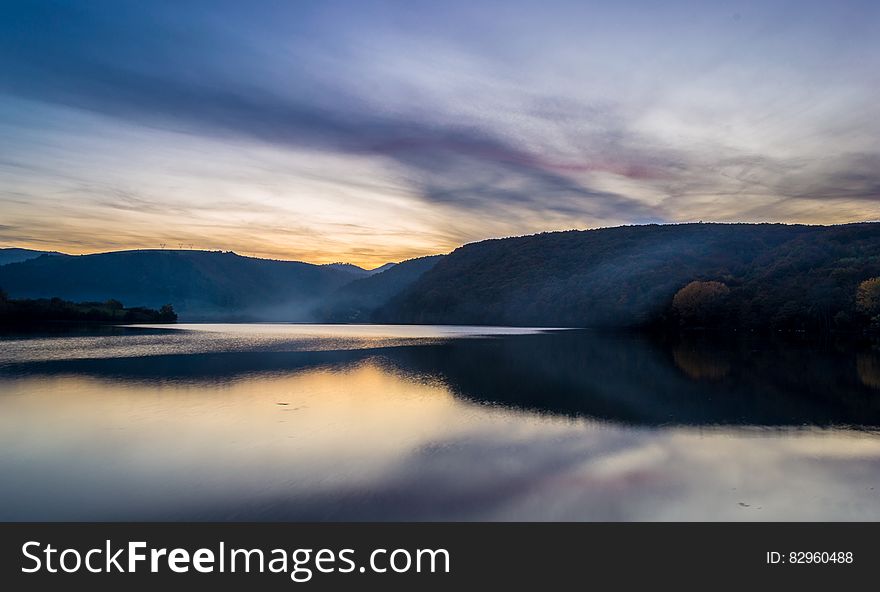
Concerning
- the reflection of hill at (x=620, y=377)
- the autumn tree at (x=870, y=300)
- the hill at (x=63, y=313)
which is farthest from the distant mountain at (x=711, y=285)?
the hill at (x=63, y=313)

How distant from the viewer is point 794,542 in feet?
30.1

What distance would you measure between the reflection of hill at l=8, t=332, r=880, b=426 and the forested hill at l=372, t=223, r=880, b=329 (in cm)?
5111

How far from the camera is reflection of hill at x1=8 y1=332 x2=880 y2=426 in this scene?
70.4ft

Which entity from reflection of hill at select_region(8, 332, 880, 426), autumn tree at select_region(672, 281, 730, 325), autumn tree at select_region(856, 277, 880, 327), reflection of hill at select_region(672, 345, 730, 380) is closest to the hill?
reflection of hill at select_region(8, 332, 880, 426)

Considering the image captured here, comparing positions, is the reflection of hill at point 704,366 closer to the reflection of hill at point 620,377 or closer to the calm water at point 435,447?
the reflection of hill at point 620,377

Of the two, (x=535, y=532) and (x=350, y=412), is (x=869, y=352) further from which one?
(x=535, y=532)

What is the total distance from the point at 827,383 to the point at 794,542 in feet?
83.4

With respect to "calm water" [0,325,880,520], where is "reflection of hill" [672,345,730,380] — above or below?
above

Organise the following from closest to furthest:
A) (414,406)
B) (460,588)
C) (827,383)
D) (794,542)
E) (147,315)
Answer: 1. (460,588)
2. (794,542)
3. (414,406)
4. (827,383)
5. (147,315)

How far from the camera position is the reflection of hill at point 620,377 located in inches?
845

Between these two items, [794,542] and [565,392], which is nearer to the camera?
[794,542]

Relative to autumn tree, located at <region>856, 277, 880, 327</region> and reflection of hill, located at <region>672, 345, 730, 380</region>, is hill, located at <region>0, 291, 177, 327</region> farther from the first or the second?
autumn tree, located at <region>856, 277, 880, 327</region>

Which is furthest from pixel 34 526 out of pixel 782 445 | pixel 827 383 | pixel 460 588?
pixel 827 383

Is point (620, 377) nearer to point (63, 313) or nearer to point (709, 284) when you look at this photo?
point (709, 284)
